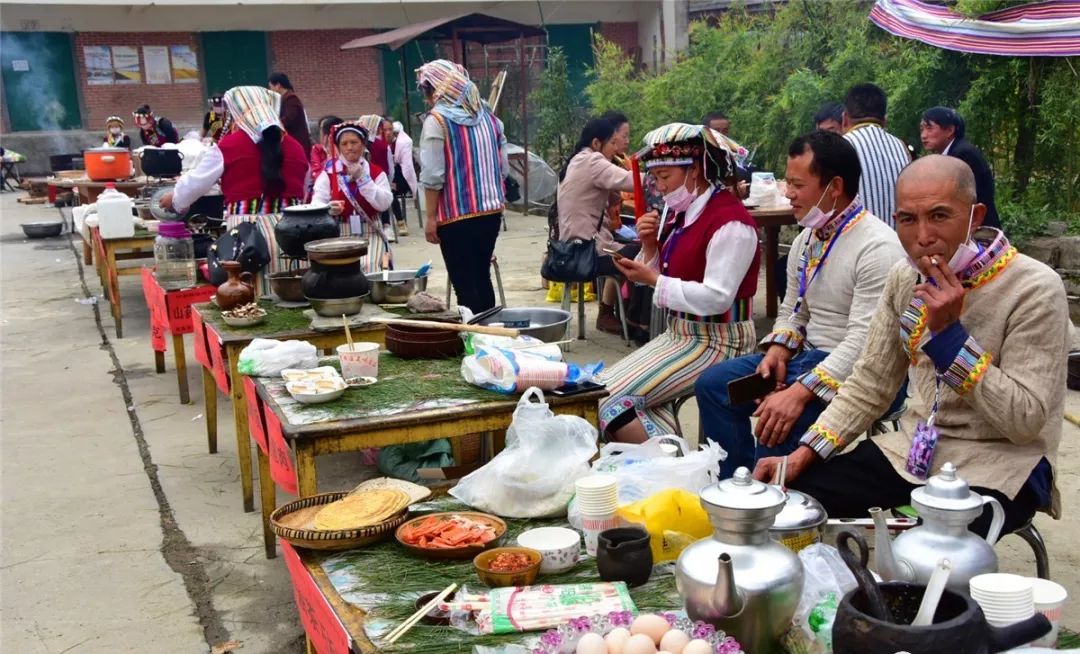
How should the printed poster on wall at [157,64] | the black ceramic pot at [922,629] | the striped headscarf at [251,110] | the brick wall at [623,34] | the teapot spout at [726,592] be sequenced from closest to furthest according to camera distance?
the black ceramic pot at [922,629] < the teapot spout at [726,592] < the striped headscarf at [251,110] < the printed poster on wall at [157,64] < the brick wall at [623,34]

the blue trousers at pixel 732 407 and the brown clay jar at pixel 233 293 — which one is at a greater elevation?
the brown clay jar at pixel 233 293

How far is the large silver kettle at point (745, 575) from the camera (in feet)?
6.23

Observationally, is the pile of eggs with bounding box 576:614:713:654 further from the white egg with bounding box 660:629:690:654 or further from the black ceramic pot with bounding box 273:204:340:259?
the black ceramic pot with bounding box 273:204:340:259

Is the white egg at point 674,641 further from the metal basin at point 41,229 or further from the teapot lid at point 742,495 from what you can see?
the metal basin at point 41,229

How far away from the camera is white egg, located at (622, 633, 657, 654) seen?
1764 mm

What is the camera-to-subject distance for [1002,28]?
7793 mm

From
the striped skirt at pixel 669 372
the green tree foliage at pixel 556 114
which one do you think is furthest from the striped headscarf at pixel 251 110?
the green tree foliage at pixel 556 114

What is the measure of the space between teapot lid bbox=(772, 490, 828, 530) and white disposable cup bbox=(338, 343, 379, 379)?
1.80 meters

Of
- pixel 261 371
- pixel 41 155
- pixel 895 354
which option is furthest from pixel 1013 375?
pixel 41 155

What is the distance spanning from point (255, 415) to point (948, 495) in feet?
8.96

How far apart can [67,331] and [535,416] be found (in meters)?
6.95

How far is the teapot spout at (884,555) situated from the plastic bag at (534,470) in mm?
1001

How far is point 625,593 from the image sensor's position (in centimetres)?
226

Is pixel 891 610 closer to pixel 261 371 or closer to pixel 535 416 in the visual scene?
pixel 535 416
